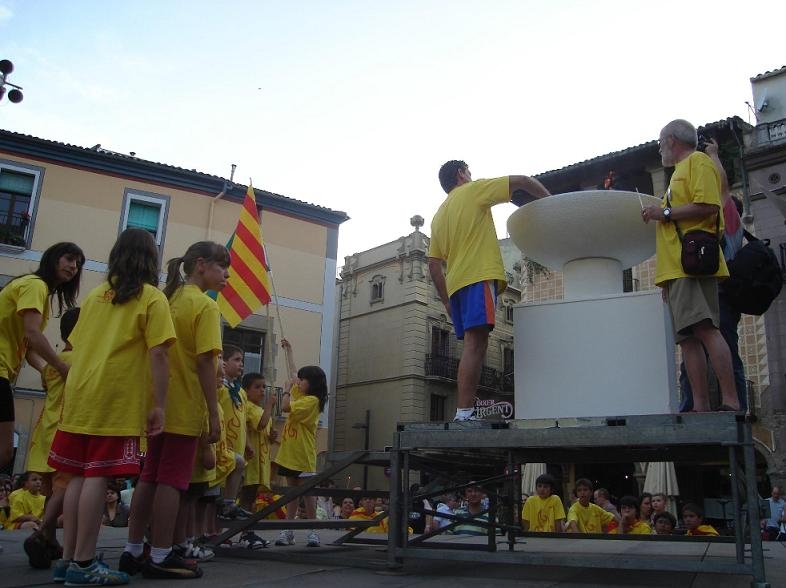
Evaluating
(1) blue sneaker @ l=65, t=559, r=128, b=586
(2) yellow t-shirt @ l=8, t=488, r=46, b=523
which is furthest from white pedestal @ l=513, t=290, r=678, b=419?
(2) yellow t-shirt @ l=8, t=488, r=46, b=523

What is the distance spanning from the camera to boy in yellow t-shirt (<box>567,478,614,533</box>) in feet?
25.0

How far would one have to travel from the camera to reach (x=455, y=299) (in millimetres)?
4250

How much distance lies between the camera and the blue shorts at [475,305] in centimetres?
401

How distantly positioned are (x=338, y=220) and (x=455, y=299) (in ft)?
64.8

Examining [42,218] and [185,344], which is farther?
[42,218]

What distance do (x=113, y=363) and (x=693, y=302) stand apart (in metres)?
2.69

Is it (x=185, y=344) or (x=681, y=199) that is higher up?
(x=681, y=199)

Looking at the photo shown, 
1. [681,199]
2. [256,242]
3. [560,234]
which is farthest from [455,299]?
[256,242]

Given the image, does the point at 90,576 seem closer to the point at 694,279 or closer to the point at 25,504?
the point at 694,279

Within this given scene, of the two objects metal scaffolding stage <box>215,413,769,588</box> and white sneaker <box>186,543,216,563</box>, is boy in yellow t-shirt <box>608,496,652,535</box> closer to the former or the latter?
metal scaffolding stage <box>215,413,769,588</box>

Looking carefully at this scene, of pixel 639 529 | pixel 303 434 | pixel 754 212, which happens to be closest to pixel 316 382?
pixel 303 434

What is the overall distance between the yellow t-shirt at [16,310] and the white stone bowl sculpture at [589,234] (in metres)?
2.74

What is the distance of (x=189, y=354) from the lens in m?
3.54

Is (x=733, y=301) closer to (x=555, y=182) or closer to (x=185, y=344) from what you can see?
(x=185, y=344)
